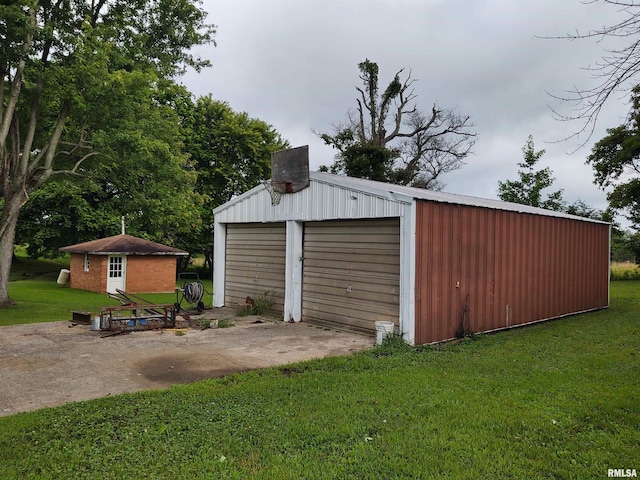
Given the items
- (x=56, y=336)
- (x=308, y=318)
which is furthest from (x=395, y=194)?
(x=56, y=336)

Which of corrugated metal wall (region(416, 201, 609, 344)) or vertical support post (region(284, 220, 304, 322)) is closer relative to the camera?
corrugated metal wall (region(416, 201, 609, 344))

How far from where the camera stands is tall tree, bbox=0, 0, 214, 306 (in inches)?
455

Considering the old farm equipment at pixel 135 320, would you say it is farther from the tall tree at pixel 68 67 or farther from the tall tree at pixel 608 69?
the tall tree at pixel 608 69

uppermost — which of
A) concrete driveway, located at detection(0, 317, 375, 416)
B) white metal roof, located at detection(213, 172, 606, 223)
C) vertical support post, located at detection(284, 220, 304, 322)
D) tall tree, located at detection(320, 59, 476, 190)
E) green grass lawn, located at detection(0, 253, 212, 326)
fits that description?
tall tree, located at detection(320, 59, 476, 190)

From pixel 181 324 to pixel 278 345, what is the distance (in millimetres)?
2867

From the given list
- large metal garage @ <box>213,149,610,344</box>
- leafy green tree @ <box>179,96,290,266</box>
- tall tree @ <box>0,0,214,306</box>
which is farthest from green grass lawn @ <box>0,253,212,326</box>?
leafy green tree @ <box>179,96,290,266</box>

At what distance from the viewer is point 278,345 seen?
296 inches

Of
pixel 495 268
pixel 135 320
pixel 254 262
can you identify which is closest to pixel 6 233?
pixel 135 320

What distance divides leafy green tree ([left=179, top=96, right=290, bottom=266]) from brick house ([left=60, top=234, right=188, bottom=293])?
9119mm

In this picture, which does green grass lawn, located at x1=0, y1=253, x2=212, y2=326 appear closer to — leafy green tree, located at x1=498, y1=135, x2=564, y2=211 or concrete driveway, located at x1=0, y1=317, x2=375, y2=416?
concrete driveway, located at x1=0, y1=317, x2=375, y2=416

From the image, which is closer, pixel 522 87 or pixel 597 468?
pixel 597 468

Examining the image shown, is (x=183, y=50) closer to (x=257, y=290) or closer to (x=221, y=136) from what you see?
(x=257, y=290)

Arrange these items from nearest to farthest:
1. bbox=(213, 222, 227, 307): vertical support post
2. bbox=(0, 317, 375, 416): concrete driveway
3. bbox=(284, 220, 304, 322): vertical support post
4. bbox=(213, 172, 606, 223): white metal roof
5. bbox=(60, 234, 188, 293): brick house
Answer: bbox=(0, 317, 375, 416): concrete driveway < bbox=(213, 172, 606, 223): white metal roof < bbox=(284, 220, 304, 322): vertical support post < bbox=(213, 222, 227, 307): vertical support post < bbox=(60, 234, 188, 293): brick house

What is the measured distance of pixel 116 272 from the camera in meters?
20.5
